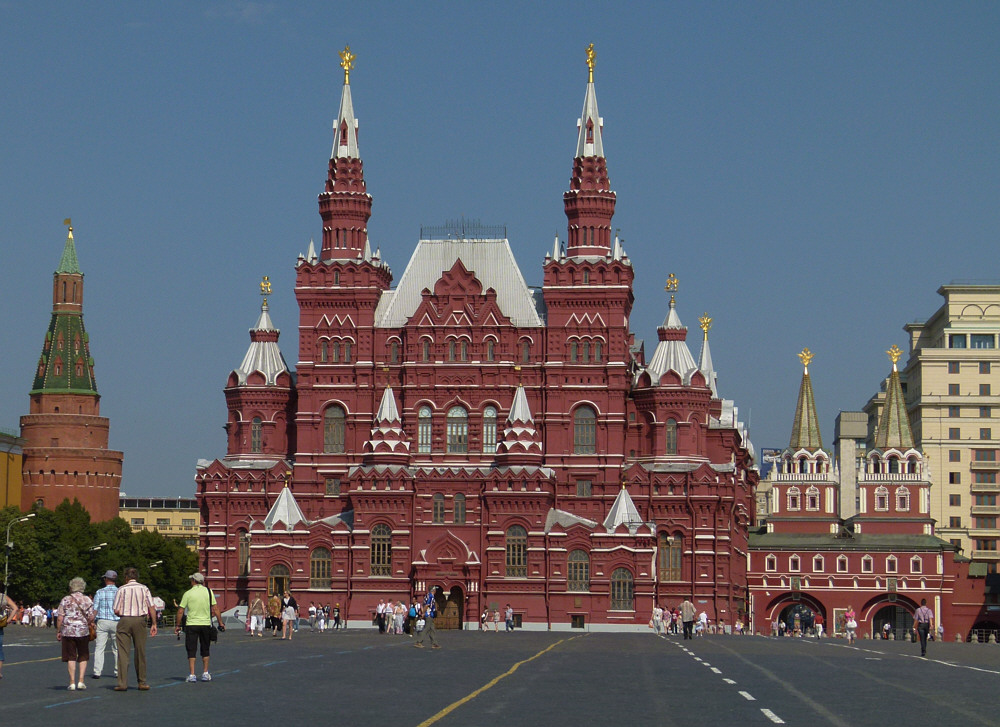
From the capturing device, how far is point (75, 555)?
12738cm

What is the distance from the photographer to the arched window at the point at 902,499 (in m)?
144

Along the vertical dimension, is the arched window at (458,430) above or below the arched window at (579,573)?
above

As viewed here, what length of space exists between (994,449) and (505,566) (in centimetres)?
7407

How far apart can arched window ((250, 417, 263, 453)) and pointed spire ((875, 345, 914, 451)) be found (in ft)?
194

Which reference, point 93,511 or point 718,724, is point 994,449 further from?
point 718,724

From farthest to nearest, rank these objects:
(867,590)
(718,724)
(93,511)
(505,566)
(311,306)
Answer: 1. (93,511)
2. (867,590)
3. (311,306)
4. (505,566)
5. (718,724)

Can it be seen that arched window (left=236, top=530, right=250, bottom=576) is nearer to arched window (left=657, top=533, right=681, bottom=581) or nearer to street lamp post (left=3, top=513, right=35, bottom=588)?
street lamp post (left=3, top=513, right=35, bottom=588)

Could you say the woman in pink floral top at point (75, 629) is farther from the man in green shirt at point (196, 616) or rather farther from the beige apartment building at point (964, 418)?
the beige apartment building at point (964, 418)

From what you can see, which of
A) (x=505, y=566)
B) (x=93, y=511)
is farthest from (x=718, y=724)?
(x=93, y=511)

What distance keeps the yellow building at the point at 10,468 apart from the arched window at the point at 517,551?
264 feet

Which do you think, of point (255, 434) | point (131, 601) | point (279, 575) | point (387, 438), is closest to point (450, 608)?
point (279, 575)

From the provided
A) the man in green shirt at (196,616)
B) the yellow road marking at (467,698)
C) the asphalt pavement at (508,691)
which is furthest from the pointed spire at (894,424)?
the man in green shirt at (196,616)

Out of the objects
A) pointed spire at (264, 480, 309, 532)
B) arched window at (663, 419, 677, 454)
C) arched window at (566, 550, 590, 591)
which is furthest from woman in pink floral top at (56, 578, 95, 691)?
arched window at (663, 419, 677, 454)

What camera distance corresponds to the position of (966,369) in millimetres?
164875
